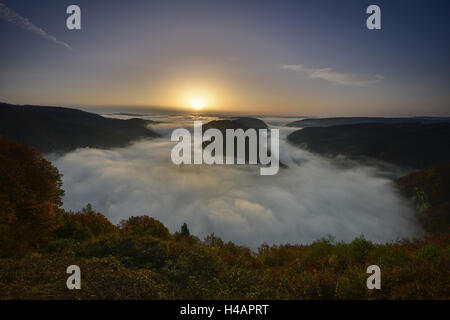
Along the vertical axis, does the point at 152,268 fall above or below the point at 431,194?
above

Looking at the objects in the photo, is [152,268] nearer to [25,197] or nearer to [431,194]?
[25,197]

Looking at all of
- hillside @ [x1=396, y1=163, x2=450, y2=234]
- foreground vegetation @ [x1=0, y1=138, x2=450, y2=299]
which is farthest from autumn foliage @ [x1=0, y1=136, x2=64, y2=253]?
hillside @ [x1=396, y1=163, x2=450, y2=234]

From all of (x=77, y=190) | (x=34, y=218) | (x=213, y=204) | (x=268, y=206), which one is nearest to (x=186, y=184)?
(x=213, y=204)

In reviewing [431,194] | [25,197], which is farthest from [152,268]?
[431,194]

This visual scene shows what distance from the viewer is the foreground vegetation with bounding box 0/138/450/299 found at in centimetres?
588

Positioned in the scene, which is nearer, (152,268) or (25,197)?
(152,268)

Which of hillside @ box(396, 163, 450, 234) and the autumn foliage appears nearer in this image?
the autumn foliage

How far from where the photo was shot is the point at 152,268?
8602 mm

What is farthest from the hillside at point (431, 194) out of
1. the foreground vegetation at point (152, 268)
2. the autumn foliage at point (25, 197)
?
the autumn foliage at point (25, 197)

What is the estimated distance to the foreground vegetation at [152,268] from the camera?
5875 mm

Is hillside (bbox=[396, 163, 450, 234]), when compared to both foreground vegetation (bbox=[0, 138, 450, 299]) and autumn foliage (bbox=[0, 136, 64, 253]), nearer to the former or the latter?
foreground vegetation (bbox=[0, 138, 450, 299])

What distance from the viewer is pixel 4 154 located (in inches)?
482

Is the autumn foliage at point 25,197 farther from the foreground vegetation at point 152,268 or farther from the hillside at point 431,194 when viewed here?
the hillside at point 431,194
